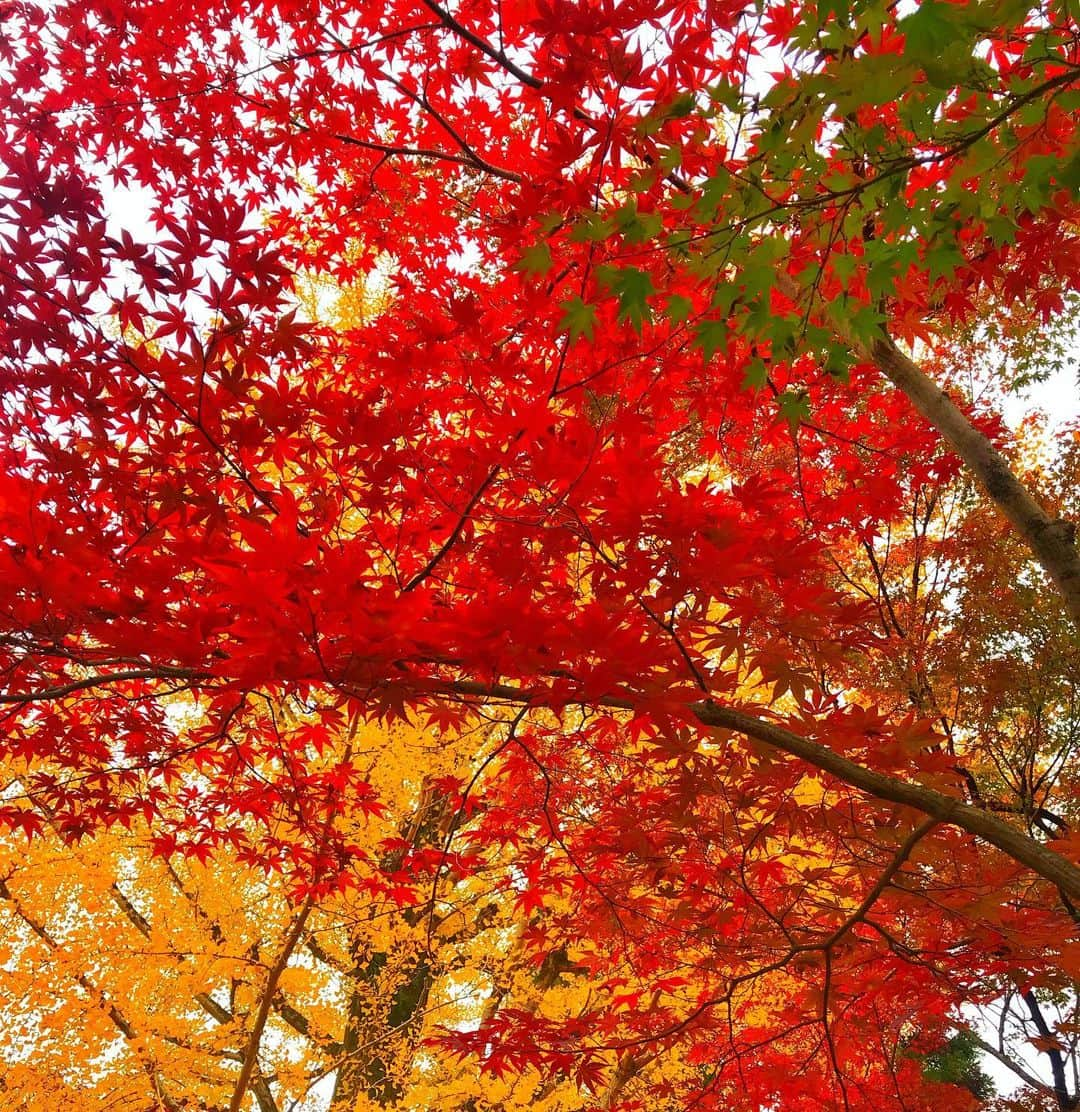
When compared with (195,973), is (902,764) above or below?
below

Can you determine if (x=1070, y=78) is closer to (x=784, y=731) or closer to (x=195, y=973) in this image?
(x=784, y=731)

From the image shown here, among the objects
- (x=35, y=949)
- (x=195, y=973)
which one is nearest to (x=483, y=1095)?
(x=195, y=973)

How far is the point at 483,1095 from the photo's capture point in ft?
21.3

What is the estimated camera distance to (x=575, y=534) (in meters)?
2.13

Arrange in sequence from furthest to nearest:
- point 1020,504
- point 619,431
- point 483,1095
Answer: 1. point 483,1095
2. point 1020,504
3. point 619,431

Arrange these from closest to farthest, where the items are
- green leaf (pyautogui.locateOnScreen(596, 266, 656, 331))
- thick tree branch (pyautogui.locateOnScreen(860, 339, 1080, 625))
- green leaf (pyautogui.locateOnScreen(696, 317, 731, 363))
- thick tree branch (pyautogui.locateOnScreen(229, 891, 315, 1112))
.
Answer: green leaf (pyautogui.locateOnScreen(596, 266, 656, 331)), green leaf (pyautogui.locateOnScreen(696, 317, 731, 363)), thick tree branch (pyautogui.locateOnScreen(860, 339, 1080, 625)), thick tree branch (pyautogui.locateOnScreen(229, 891, 315, 1112))

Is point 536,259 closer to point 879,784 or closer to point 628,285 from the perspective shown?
point 628,285

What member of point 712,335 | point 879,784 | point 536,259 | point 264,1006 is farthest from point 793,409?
point 264,1006

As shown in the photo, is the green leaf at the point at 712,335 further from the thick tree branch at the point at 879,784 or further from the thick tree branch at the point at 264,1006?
the thick tree branch at the point at 264,1006

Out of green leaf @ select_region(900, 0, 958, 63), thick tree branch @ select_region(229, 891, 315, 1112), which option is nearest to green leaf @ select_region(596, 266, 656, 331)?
green leaf @ select_region(900, 0, 958, 63)

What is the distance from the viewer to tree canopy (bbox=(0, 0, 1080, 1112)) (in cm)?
178

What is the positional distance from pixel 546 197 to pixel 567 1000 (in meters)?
6.97

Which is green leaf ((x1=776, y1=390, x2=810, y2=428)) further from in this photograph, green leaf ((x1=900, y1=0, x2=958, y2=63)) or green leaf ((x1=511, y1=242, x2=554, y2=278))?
green leaf ((x1=900, y1=0, x2=958, y2=63))

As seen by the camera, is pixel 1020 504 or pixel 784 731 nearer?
pixel 784 731
